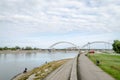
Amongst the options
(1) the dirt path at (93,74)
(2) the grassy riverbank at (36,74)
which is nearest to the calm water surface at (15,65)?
(2) the grassy riverbank at (36,74)

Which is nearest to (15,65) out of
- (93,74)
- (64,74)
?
(64,74)

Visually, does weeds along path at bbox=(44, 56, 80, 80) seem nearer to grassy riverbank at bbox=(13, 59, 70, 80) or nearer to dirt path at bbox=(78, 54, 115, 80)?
dirt path at bbox=(78, 54, 115, 80)

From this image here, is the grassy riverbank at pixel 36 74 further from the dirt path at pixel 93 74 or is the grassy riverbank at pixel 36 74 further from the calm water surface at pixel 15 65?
the dirt path at pixel 93 74

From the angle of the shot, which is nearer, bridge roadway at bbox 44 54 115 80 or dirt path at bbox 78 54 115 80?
dirt path at bbox 78 54 115 80

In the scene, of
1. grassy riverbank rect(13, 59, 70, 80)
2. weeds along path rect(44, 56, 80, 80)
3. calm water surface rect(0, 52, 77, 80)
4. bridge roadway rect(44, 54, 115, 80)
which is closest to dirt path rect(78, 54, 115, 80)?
bridge roadway rect(44, 54, 115, 80)

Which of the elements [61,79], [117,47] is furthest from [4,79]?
[117,47]

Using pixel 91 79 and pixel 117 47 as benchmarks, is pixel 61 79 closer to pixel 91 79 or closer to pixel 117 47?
pixel 91 79

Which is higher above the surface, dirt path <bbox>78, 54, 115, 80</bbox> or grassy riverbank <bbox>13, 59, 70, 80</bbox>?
dirt path <bbox>78, 54, 115, 80</bbox>

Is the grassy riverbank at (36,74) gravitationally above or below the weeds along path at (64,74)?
below

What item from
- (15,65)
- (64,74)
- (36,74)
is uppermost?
(64,74)

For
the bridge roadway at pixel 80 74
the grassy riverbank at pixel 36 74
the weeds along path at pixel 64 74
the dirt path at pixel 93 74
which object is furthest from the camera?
the grassy riverbank at pixel 36 74

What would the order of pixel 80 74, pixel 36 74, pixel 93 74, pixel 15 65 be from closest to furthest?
pixel 93 74
pixel 80 74
pixel 36 74
pixel 15 65

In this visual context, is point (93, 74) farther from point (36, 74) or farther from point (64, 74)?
point (36, 74)

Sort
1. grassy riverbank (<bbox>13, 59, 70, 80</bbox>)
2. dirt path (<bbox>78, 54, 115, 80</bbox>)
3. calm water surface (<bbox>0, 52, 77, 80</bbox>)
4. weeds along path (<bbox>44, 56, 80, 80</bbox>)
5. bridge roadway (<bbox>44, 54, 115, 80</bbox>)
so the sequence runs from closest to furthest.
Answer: dirt path (<bbox>78, 54, 115, 80</bbox>) < bridge roadway (<bbox>44, 54, 115, 80</bbox>) < weeds along path (<bbox>44, 56, 80, 80</bbox>) < grassy riverbank (<bbox>13, 59, 70, 80</bbox>) < calm water surface (<bbox>0, 52, 77, 80</bbox>)
